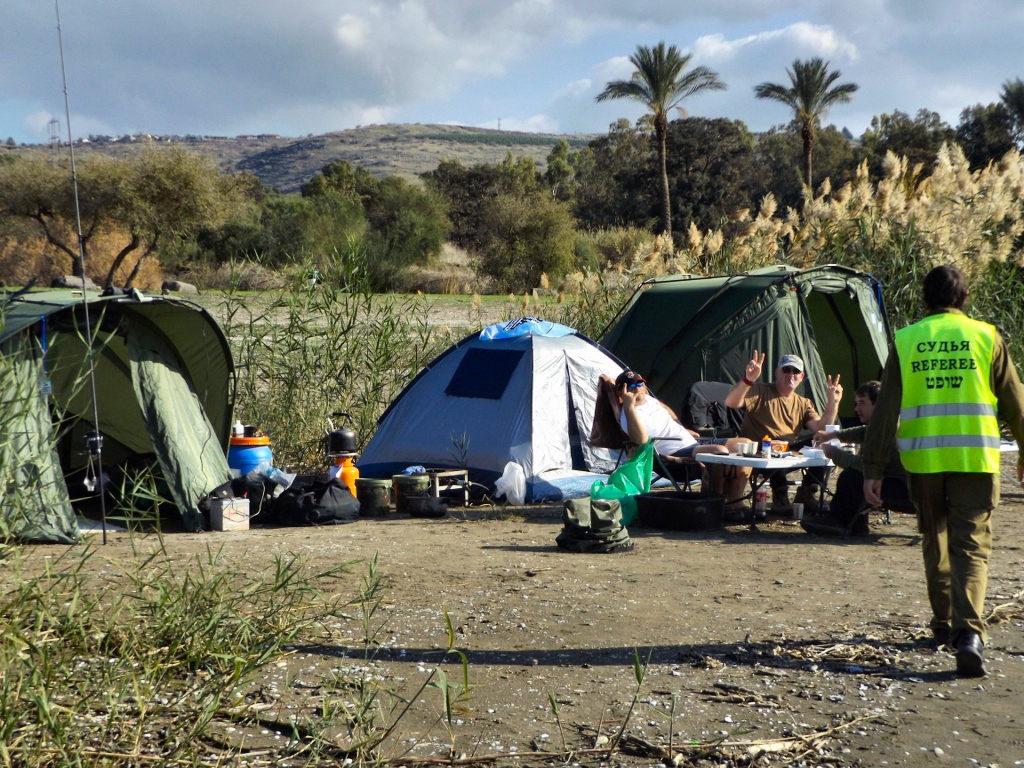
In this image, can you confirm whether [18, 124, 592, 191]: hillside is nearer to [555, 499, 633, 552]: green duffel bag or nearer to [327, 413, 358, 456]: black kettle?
[327, 413, 358, 456]: black kettle

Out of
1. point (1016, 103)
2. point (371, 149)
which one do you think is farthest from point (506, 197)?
point (371, 149)

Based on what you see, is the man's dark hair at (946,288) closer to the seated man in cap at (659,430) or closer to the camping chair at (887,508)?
the camping chair at (887,508)

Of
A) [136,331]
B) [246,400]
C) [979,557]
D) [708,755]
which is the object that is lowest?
[708,755]

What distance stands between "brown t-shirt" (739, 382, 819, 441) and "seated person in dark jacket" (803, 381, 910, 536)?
0.61 m

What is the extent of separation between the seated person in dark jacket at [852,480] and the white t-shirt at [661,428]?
3.78 feet

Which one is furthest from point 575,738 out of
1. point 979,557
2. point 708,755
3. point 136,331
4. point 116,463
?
point 116,463

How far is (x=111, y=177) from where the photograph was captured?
104 feet

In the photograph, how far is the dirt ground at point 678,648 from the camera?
3.73m

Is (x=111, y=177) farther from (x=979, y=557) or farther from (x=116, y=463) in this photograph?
(x=979, y=557)

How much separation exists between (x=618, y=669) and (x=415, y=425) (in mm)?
5264

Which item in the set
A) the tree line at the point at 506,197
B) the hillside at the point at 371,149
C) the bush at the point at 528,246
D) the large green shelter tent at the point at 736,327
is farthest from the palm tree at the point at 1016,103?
the hillside at the point at 371,149

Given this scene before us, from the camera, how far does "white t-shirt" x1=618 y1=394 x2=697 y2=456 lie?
26.5 feet

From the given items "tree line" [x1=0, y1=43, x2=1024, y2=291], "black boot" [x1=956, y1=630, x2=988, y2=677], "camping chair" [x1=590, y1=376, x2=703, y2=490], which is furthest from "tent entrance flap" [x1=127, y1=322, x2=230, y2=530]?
"tree line" [x1=0, y1=43, x2=1024, y2=291]

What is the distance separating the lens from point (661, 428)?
8.30 meters
